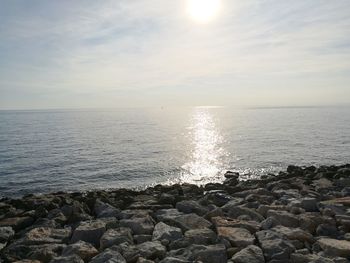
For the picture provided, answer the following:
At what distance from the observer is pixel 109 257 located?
6008mm

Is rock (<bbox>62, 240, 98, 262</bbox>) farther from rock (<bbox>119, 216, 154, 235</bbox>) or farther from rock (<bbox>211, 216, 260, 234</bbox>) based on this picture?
rock (<bbox>211, 216, 260, 234</bbox>)

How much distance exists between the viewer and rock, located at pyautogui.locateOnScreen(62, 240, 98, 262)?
6.31 meters

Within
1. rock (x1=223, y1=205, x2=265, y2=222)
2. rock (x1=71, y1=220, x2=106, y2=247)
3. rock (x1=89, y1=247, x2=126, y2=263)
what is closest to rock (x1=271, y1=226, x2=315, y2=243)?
rock (x1=223, y1=205, x2=265, y2=222)

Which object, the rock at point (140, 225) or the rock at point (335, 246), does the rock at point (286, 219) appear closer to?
the rock at point (335, 246)

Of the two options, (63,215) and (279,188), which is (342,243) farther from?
(63,215)

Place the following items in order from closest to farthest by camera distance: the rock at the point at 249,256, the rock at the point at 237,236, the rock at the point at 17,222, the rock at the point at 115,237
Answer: the rock at the point at 249,256 < the rock at the point at 237,236 < the rock at the point at 115,237 < the rock at the point at 17,222

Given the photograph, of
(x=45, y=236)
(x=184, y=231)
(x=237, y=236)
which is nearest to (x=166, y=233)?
(x=184, y=231)

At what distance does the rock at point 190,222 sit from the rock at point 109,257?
6.43ft

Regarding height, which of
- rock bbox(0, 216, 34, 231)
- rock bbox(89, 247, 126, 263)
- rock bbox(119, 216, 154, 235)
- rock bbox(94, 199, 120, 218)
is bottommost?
rock bbox(0, 216, 34, 231)

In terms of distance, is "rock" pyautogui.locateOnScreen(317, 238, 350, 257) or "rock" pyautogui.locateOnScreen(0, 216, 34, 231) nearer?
"rock" pyautogui.locateOnScreen(317, 238, 350, 257)

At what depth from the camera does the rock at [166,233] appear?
7062mm

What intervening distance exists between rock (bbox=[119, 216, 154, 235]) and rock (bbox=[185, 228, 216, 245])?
94cm

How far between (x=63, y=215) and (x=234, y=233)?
14.2 ft

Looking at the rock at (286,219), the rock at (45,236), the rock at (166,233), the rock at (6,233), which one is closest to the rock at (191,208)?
the rock at (166,233)
